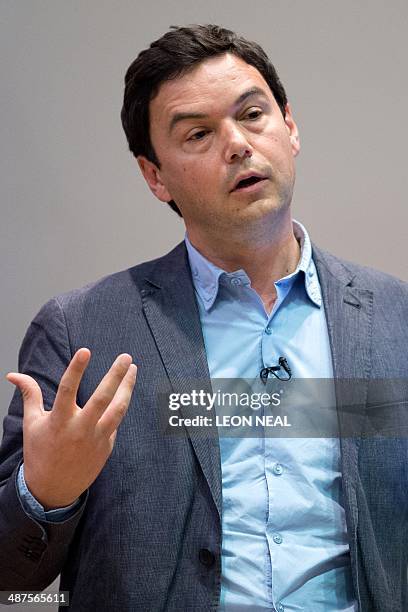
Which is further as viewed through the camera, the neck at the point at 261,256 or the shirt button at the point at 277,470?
the neck at the point at 261,256

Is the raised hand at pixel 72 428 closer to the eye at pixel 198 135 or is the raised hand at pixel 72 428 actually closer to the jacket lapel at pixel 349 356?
the jacket lapel at pixel 349 356

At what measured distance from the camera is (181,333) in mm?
1917

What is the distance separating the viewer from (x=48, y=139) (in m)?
2.57

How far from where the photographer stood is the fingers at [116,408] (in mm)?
1513

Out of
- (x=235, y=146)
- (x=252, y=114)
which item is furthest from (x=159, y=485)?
(x=252, y=114)

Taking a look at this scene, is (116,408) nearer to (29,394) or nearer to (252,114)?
(29,394)

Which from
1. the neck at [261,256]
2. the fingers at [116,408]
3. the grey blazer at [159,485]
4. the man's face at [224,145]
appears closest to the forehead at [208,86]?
the man's face at [224,145]

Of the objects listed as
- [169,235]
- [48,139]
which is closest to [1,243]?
[48,139]

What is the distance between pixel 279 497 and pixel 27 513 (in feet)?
1.63

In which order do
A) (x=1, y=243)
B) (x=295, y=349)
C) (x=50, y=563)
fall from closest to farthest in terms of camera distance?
(x=50, y=563) < (x=295, y=349) < (x=1, y=243)

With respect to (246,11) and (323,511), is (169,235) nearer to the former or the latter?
(246,11)

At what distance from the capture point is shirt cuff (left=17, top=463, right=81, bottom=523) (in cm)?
162

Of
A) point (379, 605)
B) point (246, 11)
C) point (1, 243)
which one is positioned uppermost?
point (246, 11)

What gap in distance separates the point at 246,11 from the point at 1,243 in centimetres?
101
